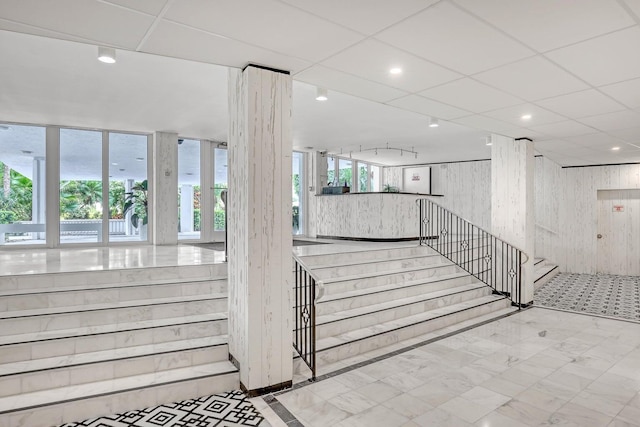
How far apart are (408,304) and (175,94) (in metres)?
4.63

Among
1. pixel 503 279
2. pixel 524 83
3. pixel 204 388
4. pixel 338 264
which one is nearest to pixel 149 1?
pixel 204 388

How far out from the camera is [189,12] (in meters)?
2.38

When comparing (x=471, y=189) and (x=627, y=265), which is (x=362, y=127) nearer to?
(x=471, y=189)

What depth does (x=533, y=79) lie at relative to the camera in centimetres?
362

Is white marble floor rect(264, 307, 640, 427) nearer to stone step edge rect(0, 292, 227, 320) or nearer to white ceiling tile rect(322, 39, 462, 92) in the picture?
stone step edge rect(0, 292, 227, 320)

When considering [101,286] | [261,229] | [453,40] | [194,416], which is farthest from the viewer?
[101,286]

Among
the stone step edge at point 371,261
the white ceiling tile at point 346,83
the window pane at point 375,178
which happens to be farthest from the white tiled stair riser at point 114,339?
the window pane at point 375,178

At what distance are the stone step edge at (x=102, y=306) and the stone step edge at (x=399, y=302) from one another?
1376mm

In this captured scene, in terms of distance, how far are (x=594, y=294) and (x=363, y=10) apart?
312 inches

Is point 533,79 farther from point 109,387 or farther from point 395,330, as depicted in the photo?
point 109,387

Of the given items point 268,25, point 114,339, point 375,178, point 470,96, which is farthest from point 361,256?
point 375,178

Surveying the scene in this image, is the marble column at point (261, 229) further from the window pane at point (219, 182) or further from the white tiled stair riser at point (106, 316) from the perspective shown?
the window pane at point (219, 182)

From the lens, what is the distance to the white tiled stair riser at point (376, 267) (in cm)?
554

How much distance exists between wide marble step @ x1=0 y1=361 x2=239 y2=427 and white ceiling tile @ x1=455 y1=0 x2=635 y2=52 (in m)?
3.42
